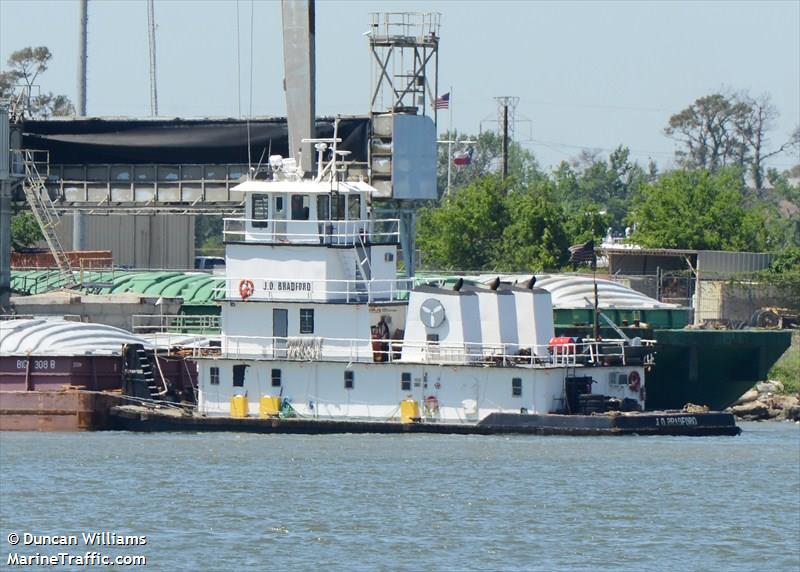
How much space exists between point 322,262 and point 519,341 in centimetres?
520

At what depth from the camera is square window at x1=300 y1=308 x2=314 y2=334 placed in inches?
1893

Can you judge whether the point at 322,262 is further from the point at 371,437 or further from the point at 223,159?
the point at 223,159

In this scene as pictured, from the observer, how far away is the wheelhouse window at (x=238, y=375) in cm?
4850

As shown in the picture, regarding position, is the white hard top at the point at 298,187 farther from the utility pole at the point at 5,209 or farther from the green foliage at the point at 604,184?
the green foliage at the point at 604,184

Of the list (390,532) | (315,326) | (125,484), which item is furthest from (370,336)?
(390,532)

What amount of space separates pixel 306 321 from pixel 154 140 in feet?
52.0

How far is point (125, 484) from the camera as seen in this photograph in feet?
127

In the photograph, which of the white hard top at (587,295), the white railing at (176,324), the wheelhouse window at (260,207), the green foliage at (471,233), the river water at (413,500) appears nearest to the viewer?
the river water at (413,500)

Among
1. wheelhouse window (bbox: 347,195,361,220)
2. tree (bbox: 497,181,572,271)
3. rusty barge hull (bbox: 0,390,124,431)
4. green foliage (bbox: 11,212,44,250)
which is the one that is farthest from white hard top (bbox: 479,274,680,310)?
green foliage (bbox: 11,212,44,250)

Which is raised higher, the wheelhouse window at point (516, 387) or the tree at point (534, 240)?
the tree at point (534, 240)

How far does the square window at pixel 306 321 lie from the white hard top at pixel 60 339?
4573 millimetres

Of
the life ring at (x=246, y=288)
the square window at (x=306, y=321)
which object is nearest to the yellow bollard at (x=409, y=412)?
the square window at (x=306, y=321)

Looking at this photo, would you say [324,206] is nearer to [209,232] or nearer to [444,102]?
[444,102]

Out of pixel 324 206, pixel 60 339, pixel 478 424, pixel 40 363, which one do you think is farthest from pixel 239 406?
pixel 478 424
